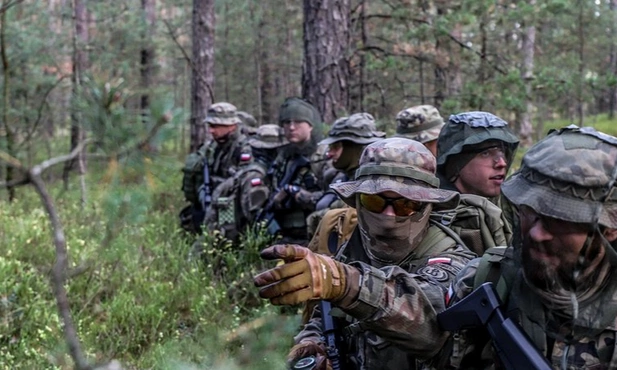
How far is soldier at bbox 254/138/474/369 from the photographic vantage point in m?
2.02

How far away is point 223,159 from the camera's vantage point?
8.00 meters

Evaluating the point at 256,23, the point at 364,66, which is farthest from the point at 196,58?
the point at 256,23

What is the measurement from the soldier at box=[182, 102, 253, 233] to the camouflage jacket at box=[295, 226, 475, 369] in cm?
485

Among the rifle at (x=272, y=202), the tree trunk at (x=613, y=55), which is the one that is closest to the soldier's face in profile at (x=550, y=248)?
the rifle at (x=272, y=202)

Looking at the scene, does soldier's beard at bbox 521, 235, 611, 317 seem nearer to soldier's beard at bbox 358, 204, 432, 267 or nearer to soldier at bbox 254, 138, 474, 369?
soldier at bbox 254, 138, 474, 369

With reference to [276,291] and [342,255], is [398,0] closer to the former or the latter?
[342,255]

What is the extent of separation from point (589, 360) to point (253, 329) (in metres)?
1.06

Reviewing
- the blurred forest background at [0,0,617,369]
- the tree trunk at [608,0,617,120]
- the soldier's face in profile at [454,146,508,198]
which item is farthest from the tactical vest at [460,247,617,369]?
the tree trunk at [608,0,617,120]

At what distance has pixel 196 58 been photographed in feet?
37.5

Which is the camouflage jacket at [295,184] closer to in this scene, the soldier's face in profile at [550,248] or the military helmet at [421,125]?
the military helmet at [421,125]

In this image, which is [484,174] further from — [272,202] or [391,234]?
[272,202]

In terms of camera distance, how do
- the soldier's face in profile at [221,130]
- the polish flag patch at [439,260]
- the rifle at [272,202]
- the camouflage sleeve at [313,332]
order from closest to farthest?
the polish flag patch at [439,260], the camouflage sleeve at [313,332], the rifle at [272,202], the soldier's face in profile at [221,130]

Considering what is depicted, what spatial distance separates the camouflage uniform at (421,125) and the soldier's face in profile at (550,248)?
111 inches

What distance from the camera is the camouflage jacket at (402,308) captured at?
2.02 m
